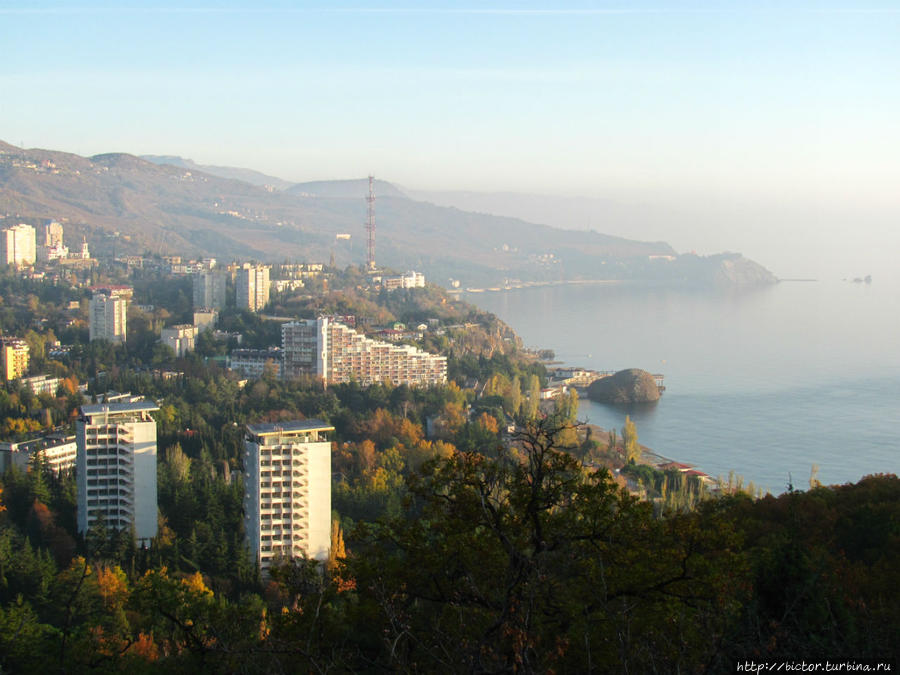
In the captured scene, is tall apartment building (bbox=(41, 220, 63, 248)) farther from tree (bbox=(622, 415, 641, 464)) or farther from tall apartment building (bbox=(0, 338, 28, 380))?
tree (bbox=(622, 415, 641, 464))

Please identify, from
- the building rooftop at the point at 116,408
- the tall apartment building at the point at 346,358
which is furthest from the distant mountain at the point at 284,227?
the building rooftop at the point at 116,408

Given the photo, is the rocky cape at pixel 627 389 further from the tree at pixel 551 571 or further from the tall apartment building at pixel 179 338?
the tree at pixel 551 571

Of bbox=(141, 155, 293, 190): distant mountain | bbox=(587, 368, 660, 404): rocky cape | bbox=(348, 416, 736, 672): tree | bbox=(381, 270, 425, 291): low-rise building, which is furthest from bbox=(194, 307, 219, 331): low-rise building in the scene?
bbox=(141, 155, 293, 190): distant mountain

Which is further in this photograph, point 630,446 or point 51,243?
point 51,243

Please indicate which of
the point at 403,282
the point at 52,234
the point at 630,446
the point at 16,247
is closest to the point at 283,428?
the point at 630,446

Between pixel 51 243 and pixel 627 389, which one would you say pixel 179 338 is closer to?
pixel 627 389

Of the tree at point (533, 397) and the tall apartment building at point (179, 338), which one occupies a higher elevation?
the tall apartment building at point (179, 338)
